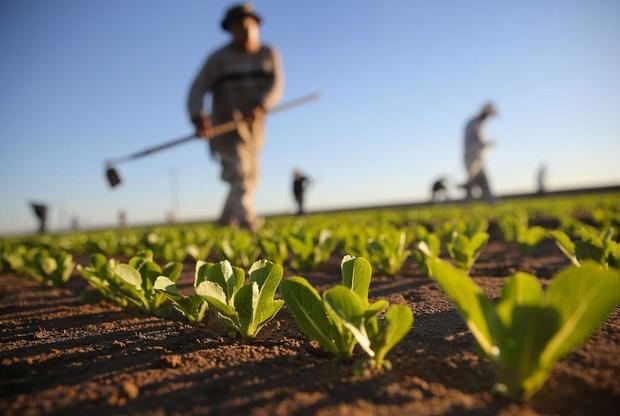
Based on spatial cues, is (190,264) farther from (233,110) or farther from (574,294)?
(233,110)

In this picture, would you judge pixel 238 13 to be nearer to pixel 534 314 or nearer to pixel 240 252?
pixel 240 252

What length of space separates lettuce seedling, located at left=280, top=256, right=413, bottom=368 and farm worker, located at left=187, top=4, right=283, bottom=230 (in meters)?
5.57

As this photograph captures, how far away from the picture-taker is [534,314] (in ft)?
2.31

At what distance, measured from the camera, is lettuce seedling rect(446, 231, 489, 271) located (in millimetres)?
2104

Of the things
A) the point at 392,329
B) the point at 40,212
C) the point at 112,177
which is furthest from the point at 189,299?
the point at 40,212

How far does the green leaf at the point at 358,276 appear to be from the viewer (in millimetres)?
1146

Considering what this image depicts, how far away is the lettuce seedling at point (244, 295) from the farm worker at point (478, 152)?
13346 millimetres

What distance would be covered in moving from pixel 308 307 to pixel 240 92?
21.2 ft

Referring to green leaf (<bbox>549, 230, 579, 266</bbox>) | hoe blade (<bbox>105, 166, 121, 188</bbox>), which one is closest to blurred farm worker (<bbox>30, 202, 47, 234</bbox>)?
hoe blade (<bbox>105, 166, 121, 188</bbox>)

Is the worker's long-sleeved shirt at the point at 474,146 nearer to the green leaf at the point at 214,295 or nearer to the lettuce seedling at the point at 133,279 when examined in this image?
the lettuce seedling at the point at 133,279

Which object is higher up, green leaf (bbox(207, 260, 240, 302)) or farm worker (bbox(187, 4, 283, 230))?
farm worker (bbox(187, 4, 283, 230))

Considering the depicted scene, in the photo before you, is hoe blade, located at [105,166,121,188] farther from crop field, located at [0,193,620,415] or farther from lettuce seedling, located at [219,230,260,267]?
crop field, located at [0,193,620,415]

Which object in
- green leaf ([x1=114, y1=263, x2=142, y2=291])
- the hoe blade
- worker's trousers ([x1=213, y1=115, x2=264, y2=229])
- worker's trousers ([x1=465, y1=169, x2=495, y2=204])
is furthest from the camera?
worker's trousers ([x1=465, y1=169, x2=495, y2=204])

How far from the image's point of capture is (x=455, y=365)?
1.00 meters
